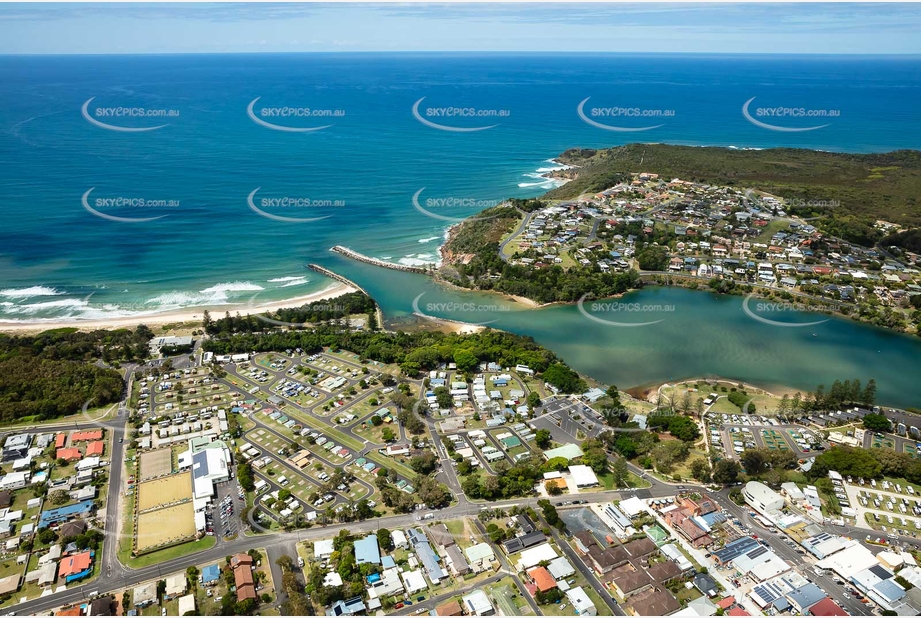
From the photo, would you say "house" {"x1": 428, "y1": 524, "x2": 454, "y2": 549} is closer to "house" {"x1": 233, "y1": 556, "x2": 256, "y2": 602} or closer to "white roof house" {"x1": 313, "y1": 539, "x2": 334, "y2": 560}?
"white roof house" {"x1": 313, "y1": 539, "x2": 334, "y2": 560}

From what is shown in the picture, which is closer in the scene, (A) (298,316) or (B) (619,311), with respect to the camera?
(A) (298,316)

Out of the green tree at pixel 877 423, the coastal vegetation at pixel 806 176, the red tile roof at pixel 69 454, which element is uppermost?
the coastal vegetation at pixel 806 176

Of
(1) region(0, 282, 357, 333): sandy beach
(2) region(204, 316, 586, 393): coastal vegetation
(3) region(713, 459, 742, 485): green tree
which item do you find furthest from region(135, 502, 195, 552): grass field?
(3) region(713, 459, 742, 485): green tree

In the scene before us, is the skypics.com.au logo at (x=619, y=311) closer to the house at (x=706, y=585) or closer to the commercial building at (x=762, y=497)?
the commercial building at (x=762, y=497)

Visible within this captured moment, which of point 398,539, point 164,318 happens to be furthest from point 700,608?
point 164,318

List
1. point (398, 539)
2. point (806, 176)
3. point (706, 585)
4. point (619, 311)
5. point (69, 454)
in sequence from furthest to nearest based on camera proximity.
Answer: point (806, 176) < point (619, 311) < point (69, 454) < point (398, 539) < point (706, 585)

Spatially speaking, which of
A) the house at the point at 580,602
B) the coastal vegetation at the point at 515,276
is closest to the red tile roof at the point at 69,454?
the house at the point at 580,602

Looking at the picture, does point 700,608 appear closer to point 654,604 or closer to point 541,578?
point 654,604
